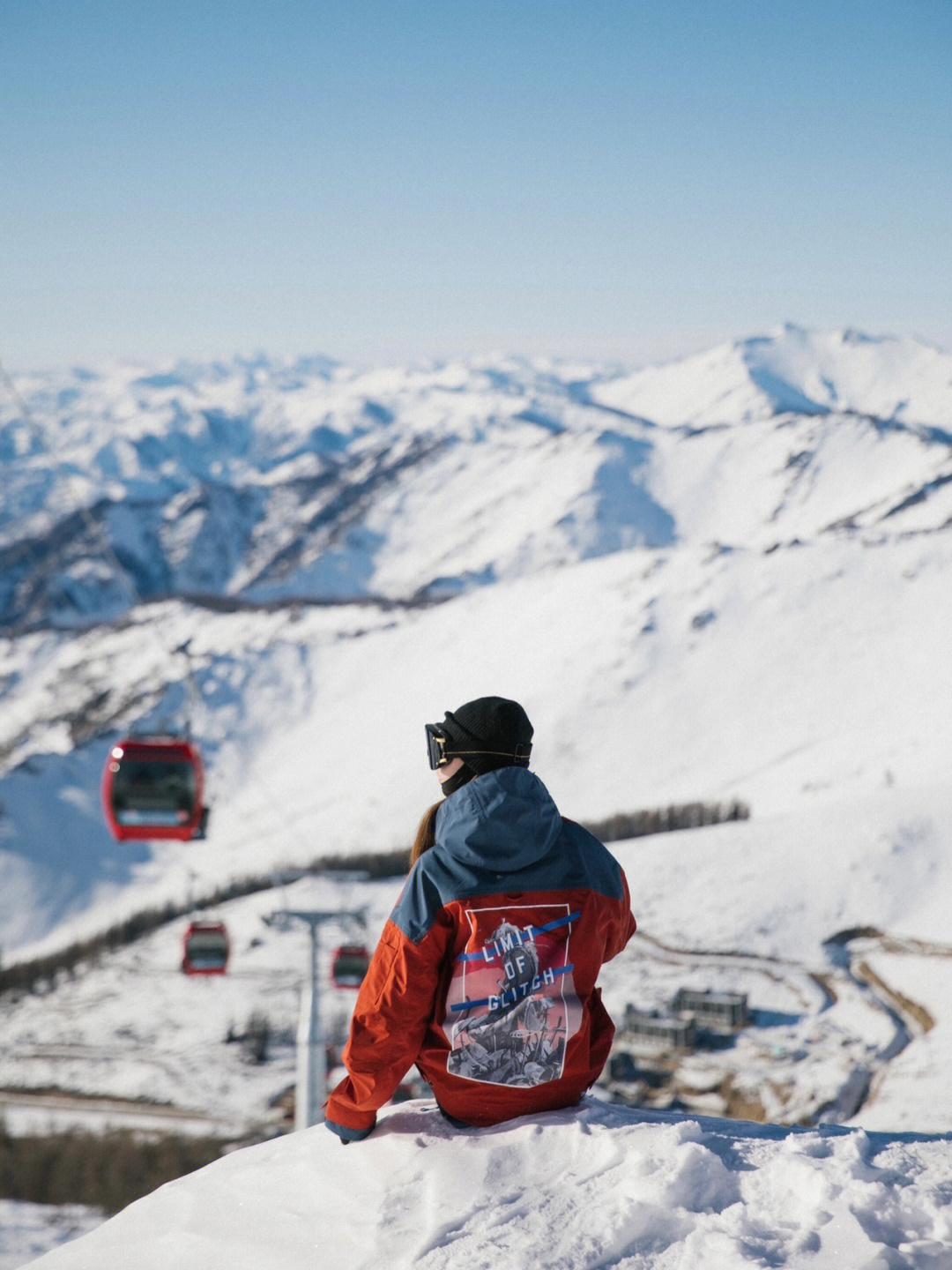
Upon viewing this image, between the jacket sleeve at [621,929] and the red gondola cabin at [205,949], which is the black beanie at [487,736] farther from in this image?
the red gondola cabin at [205,949]

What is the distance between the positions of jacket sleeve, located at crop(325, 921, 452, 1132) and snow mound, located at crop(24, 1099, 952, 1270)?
1.09 ft

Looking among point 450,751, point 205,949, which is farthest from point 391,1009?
point 205,949

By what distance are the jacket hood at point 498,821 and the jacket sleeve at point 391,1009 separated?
324mm

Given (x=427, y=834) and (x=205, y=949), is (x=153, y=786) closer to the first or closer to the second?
(x=205, y=949)

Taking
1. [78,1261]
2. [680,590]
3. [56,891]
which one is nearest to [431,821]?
[78,1261]

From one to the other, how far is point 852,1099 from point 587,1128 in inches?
806

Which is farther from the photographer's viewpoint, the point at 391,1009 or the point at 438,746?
the point at 438,746

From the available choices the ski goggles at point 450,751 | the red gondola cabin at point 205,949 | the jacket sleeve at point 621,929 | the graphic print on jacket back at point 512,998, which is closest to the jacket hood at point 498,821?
the ski goggles at point 450,751

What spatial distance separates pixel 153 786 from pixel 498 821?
454 inches

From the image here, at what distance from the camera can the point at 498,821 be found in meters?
3.77

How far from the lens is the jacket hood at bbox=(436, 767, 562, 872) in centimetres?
375

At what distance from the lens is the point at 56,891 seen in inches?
2913

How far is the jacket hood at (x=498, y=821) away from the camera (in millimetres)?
3752

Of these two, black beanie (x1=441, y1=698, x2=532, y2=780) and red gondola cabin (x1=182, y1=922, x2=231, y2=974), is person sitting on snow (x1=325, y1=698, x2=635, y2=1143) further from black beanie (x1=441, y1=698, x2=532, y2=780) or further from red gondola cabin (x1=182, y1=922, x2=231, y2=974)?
red gondola cabin (x1=182, y1=922, x2=231, y2=974)
